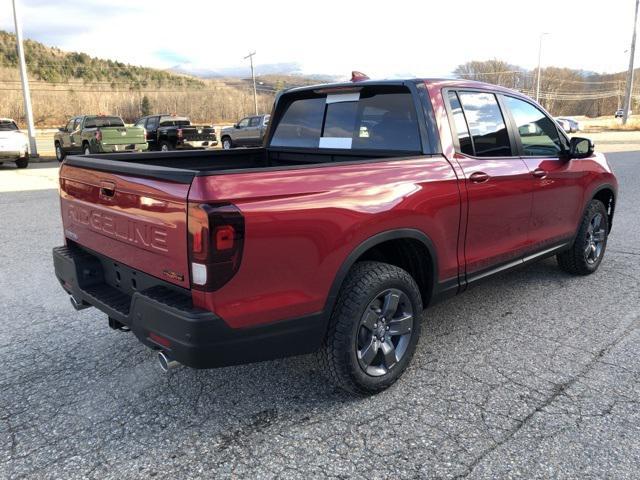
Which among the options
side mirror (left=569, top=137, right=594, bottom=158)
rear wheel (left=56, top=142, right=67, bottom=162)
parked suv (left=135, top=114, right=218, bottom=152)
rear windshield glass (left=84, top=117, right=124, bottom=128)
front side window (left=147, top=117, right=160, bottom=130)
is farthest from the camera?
front side window (left=147, top=117, right=160, bottom=130)

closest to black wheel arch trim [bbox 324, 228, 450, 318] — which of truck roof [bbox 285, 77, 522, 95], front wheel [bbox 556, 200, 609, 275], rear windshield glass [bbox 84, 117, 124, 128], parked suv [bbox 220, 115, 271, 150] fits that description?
truck roof [bbox 285, 77, 522, 95]

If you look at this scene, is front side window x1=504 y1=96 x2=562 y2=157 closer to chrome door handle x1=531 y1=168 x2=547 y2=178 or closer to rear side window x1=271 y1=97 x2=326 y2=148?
chrome door handle x1=531 y1=168 x2=547 y2=178

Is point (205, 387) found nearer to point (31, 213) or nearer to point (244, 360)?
point (244, 360)

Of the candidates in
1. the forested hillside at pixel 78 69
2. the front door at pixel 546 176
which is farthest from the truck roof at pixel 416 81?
the forested hillside at pixel 78 69

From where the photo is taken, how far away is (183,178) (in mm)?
2316

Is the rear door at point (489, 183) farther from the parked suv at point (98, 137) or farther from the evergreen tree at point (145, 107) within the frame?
the evergreen tree at point (145, 107)

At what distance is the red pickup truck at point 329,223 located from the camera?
2.36m

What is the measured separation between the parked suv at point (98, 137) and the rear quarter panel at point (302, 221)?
15.9 metres

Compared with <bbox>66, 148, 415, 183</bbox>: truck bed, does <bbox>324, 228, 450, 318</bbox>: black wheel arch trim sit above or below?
below

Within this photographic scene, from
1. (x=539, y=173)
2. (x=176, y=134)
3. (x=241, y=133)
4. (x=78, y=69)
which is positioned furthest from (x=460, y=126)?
(x=78, y=69)

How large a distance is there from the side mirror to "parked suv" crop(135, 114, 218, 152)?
1998 centimetres

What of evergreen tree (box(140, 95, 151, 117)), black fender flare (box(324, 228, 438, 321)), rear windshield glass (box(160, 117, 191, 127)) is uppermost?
evergreen tree (box(140, 95, 151, 117))

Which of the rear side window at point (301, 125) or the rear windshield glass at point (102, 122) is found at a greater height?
the rear windshield glass at point (102, 122)

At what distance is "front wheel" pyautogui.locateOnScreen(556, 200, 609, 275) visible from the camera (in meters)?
4.91
